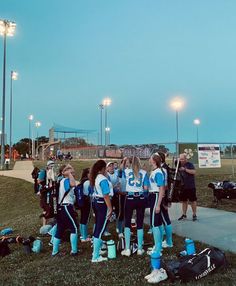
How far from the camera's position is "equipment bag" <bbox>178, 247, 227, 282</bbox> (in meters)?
4.90

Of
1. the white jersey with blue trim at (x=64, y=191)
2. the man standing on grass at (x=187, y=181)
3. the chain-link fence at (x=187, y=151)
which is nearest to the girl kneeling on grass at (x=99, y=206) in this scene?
the white jersey with blue trim at (x=64, y=191)

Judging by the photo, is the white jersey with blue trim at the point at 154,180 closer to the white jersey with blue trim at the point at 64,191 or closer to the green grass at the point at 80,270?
the green grass at the point at 80,270

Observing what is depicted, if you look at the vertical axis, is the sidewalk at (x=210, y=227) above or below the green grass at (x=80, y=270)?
above

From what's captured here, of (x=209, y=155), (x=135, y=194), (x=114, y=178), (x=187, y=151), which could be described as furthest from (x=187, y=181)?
(x=209, y=155)

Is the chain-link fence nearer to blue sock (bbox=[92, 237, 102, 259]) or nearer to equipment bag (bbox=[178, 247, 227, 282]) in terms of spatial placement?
blue sock (bbox=[92, 237, 102, 259])

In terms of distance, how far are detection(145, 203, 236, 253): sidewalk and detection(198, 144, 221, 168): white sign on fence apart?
5796mm

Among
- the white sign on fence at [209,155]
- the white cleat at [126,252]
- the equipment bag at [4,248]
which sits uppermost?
the white sign on fence at [209,155]

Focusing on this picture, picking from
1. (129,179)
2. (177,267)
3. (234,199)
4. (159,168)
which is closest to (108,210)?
(129,179)

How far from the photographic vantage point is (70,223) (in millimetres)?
6383

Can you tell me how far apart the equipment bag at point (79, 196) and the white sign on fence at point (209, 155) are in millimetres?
10033

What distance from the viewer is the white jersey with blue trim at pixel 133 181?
20.3ft

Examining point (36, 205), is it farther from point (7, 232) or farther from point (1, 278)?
point (1, 278)

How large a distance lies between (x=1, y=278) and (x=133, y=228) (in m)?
3.45

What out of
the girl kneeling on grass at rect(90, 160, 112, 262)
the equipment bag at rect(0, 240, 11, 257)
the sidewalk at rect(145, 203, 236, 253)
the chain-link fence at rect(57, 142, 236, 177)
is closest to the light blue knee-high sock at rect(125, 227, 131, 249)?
the girl kneeling on grass at rect(90, 160, 112, 262)
